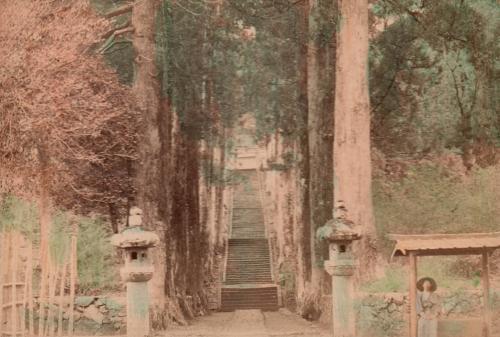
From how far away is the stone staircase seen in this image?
24.5 m

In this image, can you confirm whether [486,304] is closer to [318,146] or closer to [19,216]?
[19,216]

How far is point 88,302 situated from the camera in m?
12.0

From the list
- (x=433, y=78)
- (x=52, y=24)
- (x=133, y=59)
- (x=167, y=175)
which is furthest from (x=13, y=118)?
(x=433, y=78)

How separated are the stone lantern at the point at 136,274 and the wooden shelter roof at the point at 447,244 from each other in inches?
121

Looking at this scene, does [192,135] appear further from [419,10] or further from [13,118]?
[13,118]

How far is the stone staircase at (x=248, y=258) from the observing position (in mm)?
24531

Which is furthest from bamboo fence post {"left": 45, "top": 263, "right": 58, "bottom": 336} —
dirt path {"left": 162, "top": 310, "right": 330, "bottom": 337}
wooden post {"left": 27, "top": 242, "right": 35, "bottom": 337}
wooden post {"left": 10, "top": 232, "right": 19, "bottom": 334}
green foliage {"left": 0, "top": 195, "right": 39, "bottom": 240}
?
dirt path {"left": 162, "top": 310, "right": 330, "bottom": 337}

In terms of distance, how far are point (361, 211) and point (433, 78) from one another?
4109 mm

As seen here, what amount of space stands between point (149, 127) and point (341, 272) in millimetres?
4628

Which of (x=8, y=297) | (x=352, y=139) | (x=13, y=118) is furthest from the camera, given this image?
(x=352, y=139)

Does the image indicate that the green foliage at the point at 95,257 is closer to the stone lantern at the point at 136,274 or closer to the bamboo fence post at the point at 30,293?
the stone lantern at the point at 136,274

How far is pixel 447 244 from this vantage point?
9.56 meters

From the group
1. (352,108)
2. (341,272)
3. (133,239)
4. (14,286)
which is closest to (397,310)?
(341,272)

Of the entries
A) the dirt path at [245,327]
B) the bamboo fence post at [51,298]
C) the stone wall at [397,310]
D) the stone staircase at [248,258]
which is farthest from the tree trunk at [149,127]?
the stone staircase at [248,258]
